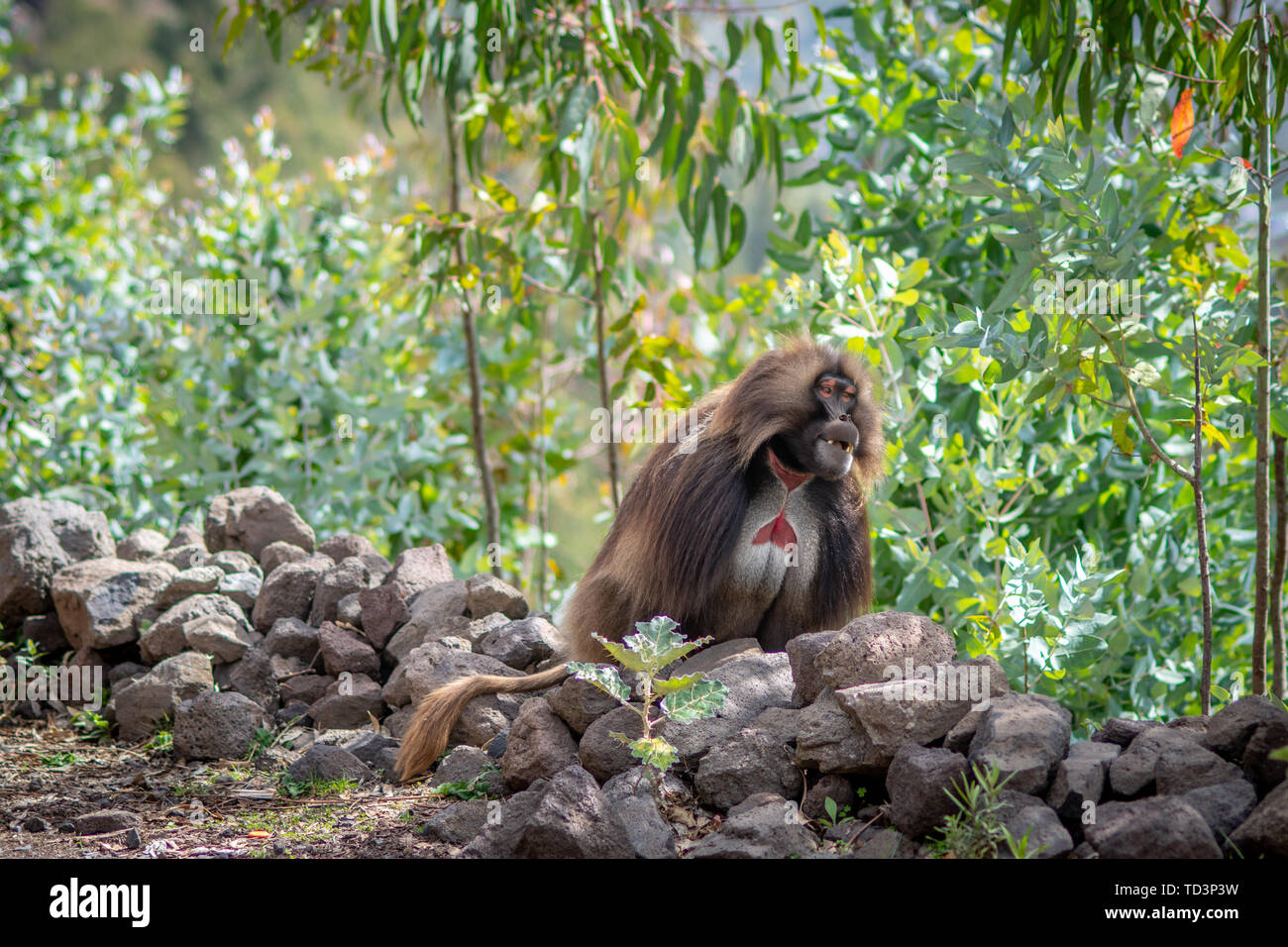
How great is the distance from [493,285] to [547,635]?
214 cm

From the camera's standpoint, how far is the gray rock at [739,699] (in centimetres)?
356

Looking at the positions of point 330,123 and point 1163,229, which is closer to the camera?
point 1163,229

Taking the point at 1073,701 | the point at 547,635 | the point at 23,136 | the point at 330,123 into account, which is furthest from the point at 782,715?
the point at 330,123

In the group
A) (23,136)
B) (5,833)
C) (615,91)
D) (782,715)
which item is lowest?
→ (5,833)

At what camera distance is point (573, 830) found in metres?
2.99

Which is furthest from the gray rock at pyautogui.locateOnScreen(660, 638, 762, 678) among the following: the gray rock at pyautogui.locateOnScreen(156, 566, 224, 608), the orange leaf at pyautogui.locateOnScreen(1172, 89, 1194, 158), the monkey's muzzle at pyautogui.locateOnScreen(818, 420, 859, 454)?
the orange leaf at pyautogui.locateOnScreen(1172, 89, 1194, 158)

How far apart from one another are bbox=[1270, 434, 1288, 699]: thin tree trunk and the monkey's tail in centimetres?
243

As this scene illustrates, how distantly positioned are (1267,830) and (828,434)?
6.88 feet

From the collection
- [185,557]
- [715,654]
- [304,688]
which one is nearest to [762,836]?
[715,654]

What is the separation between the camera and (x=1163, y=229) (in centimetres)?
506

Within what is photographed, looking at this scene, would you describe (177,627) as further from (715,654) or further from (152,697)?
(715,654)

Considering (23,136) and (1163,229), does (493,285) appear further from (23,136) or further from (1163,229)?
(23,136)
